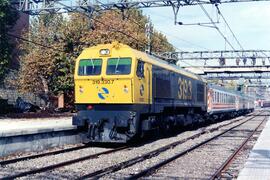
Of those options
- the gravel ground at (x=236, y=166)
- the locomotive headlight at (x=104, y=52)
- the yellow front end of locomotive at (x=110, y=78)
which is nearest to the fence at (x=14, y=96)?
the yellow front end of locomotive at (x=110, y=78)

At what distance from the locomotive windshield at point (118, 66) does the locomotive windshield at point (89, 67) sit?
0.41m

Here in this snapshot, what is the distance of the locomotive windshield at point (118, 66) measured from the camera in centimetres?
1700

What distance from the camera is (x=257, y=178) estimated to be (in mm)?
9625

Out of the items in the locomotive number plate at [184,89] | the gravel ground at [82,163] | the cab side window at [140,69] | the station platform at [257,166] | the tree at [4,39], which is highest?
the tree at [4,39]

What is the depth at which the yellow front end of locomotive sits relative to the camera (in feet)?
55.1

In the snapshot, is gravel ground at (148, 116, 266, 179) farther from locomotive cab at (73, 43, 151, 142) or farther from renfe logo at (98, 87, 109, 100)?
renfe logo at (98, 87, 109, 100)

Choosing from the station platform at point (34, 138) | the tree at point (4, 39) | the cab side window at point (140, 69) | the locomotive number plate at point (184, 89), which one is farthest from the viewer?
the tree at point (4, 39)

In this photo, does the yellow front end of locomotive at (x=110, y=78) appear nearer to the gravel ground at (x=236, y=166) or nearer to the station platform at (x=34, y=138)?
the station platform at (x=34, y=138)

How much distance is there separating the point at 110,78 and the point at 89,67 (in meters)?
1.09

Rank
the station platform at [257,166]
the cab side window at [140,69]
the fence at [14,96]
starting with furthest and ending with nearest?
1. the fence at [14,96]
2. the cab side window at [140,69]
3. the station platform at [257,166]

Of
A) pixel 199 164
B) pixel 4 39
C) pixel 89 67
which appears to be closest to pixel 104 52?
pixel 89 67

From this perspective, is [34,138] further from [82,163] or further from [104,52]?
[104,52]

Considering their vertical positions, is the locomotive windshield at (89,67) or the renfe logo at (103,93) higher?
the locomotive windshield at (89,67)

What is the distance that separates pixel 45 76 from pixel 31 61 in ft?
7.10
